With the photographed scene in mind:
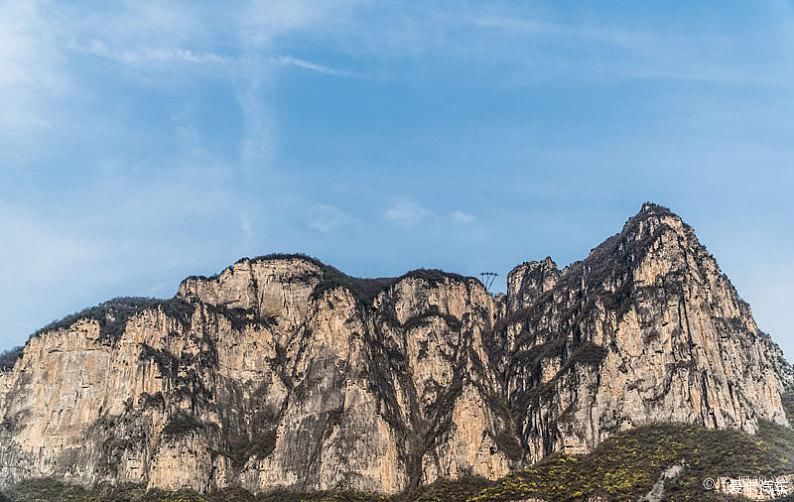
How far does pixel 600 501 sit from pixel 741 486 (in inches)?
1089

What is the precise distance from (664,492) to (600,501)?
43.2ft

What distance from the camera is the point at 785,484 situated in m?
193

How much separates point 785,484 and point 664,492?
23.3 metres

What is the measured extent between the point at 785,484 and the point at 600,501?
118 ft

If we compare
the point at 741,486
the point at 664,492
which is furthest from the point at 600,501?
the point at 741,486

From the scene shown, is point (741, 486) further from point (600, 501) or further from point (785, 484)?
point (600, 501)

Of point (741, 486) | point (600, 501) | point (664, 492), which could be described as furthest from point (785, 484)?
point (600, 501)

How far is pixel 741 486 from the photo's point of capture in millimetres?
192875

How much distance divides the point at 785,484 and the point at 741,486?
8682 mm

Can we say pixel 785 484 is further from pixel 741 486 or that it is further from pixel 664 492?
pixel 664 492

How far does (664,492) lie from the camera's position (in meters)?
200

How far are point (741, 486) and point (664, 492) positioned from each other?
1524cm

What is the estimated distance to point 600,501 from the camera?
656ft

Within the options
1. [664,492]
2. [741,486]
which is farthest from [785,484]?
[664,492]
